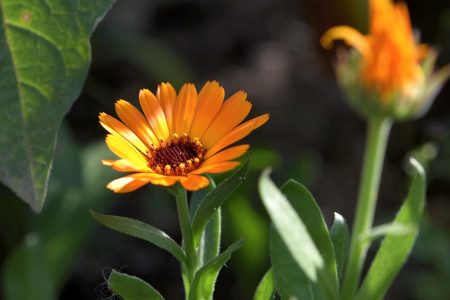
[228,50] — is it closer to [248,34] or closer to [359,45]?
[248,34]

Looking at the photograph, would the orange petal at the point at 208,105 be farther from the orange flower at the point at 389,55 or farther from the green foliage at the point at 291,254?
the orange flower at the point at 389,55

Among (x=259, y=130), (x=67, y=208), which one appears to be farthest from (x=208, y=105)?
(x=259, y=130)

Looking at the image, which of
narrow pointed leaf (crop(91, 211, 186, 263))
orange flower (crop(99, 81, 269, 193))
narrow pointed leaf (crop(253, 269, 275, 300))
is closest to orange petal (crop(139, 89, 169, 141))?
orange flower (crop(99, 81, 269, 193))

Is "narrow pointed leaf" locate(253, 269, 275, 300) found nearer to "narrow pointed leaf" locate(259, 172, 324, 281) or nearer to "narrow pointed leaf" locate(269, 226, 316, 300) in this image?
"narrow pointed leaf" locate(269, 226, 316, 300)

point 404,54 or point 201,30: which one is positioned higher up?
point 404,54

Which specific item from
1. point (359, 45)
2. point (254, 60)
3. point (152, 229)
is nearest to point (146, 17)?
point (254, 60)

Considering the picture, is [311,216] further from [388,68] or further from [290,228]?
[388,68]

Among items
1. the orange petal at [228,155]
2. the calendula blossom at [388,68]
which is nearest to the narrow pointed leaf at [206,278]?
the orange petal at [228,155]
